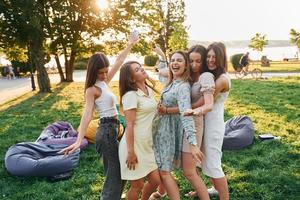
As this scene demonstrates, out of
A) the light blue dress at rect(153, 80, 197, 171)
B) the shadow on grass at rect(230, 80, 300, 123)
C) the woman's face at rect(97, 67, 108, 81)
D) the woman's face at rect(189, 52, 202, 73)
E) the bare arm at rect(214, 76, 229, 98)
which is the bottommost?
the shadow on grass at rect(230, 80, 300, 123)

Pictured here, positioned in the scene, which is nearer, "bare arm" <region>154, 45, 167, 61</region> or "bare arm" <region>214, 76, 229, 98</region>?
"bare arm" <region>214, 76, 229, 98</region>

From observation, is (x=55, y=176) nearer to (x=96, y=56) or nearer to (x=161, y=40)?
(x=96, y=56)

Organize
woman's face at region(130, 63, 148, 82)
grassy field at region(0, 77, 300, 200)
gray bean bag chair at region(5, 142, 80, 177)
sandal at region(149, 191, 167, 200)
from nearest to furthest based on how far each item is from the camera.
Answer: woman's face at region(130, 63, 148, 82) < sandal at region(149, 191, 167, 200) < grassy field at region(0, 77, 300, 200) < gray bean bag chair at region(5, 142, 80, 177)

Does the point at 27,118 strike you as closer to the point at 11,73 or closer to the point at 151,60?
the point at 11,73

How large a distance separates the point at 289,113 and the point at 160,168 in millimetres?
8062

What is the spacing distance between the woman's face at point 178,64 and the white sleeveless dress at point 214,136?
51 centimetres

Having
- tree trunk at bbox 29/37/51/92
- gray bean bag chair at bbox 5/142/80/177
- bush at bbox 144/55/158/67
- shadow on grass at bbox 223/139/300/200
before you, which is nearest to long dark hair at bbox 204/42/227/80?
shadow on grass at bbox 223/139/300/200

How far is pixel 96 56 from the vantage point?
4414mm

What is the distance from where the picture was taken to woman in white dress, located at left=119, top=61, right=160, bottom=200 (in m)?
4.27

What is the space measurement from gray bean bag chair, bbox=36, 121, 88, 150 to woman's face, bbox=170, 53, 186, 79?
4281mm

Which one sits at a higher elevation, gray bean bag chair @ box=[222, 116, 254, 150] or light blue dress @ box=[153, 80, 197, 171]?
light blue dress @ box=[153, 80, 197, 171]

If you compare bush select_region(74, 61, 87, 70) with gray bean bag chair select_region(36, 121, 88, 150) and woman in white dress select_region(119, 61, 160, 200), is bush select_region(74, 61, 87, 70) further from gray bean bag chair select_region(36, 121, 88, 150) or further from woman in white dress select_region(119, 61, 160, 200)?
woman in white dress select_region(119, 61, 160, 200)

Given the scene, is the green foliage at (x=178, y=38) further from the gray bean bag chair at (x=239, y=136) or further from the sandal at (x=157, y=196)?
the sandal at (x=157, y=196)

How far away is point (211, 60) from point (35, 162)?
381 centimetres
